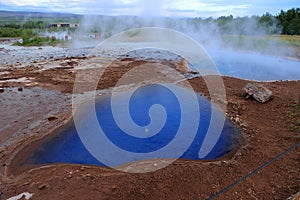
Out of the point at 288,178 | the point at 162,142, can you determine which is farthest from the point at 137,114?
the point at 288,178

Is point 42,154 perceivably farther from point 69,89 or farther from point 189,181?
point 69,89

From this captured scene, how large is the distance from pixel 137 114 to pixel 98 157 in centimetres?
237

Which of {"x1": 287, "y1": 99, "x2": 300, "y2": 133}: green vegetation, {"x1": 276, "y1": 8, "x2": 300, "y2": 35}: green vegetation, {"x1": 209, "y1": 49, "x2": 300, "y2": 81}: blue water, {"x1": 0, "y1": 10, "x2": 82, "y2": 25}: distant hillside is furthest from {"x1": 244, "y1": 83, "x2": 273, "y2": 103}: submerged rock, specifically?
{"x1": 0, "y1": 10, "x2": 82, "y2": 25}: distant hillside

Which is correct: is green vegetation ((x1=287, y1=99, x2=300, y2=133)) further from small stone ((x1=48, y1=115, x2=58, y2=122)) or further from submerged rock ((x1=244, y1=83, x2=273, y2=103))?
small stone ((x1=48, y1=115, x2=58, y2=122))

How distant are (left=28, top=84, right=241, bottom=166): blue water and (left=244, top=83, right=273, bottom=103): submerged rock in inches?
52.2

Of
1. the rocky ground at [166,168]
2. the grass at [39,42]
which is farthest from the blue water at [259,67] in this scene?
the grass at [39,42]

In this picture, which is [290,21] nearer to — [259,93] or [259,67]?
[259,67]

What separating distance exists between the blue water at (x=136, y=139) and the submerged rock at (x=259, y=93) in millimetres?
1326

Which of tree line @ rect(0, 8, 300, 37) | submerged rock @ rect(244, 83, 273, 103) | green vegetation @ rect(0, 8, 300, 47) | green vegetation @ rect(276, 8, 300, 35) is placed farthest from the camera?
tree line @ rect(0, 8, 300, 37)

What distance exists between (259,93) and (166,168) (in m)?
4.67

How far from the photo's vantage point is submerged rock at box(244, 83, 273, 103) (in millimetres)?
7328

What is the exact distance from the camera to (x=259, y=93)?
24.3 ft

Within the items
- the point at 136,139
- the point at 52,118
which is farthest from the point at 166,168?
the point at 52,118

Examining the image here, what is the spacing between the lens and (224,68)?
13.3m
